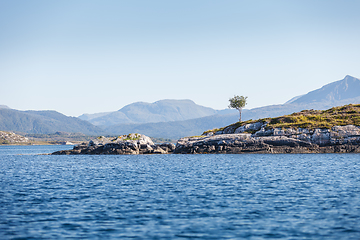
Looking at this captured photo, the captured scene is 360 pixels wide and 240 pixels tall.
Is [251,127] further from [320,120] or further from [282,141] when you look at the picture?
[320,120]

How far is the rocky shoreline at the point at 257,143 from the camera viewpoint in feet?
316

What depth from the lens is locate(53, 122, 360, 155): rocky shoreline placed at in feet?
316

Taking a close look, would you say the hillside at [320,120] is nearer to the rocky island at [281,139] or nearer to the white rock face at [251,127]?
the rocky island at [281,139]

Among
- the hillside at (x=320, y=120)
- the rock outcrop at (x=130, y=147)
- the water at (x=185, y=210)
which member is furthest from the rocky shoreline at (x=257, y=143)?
the water at (x=185, y=210)

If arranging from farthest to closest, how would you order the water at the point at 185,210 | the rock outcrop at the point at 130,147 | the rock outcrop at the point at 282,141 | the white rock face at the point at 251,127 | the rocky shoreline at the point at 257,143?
the rock outcrop at the point at 130,147 → the white rock face at the point at 251,127 → the rocky shoreline at the point at 257,143 → the rock outcrop at the point at 282,141 → the water at the point at 185,210

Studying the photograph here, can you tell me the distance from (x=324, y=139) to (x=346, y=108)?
987 inches

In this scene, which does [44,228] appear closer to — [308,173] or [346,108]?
[308,173]

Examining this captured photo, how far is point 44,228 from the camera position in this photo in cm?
2217

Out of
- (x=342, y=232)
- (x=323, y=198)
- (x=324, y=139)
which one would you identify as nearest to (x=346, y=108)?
(x=324, y=139)

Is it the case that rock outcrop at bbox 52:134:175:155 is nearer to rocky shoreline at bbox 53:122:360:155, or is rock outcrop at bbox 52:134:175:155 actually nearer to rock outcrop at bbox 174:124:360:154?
rocky shoreline at bbox 53:122:360:155

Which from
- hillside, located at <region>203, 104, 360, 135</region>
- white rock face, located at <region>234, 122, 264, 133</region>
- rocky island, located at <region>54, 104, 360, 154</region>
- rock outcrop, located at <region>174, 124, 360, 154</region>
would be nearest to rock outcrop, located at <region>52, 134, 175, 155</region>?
rocky island, located at <region>54, 104, 360, 154</region>

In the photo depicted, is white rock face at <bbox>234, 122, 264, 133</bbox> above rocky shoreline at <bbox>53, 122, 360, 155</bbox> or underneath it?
above

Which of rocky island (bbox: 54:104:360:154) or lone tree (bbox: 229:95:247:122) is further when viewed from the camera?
lone tree (bbox: 229:95:247:122)

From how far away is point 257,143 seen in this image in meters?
103
